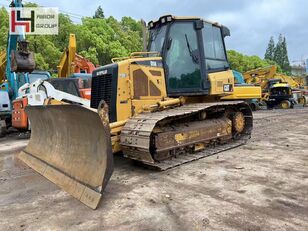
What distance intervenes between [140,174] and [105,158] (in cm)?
132

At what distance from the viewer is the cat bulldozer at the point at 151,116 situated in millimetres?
4496

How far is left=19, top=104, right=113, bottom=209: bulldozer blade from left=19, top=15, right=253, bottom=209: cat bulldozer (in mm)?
13

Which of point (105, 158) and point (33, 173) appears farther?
point (33, 173)

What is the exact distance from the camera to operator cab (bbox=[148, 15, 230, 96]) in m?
6.55

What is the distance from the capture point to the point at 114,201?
13.4 ft

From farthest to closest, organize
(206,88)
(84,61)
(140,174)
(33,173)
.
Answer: (84,61), (206,88), (33,173), (140,174)

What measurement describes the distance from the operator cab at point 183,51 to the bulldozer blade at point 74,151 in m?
2.31

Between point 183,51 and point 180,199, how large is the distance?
3.47 meters

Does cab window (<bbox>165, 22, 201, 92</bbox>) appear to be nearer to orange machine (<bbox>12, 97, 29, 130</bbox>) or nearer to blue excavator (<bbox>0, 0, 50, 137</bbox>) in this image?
orange machine (<bbox>12, 97, 29, 130</bbox>)

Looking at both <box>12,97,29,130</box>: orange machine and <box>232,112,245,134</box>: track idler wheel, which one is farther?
<box>12,97,29,130</box>: orange machine

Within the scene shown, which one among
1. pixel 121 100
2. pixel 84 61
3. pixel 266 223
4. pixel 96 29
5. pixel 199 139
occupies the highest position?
pixel 96 29

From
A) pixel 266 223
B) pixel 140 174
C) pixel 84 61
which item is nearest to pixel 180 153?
pixel 140 174

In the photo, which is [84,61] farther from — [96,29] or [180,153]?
[96,29]

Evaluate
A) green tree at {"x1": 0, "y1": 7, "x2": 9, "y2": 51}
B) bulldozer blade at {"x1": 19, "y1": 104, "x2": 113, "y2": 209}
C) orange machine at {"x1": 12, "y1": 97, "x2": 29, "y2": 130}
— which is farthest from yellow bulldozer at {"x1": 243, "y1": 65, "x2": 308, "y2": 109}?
green tree at {"x1": 0, "y1": 7, "x2": 9, "y2": 51}
